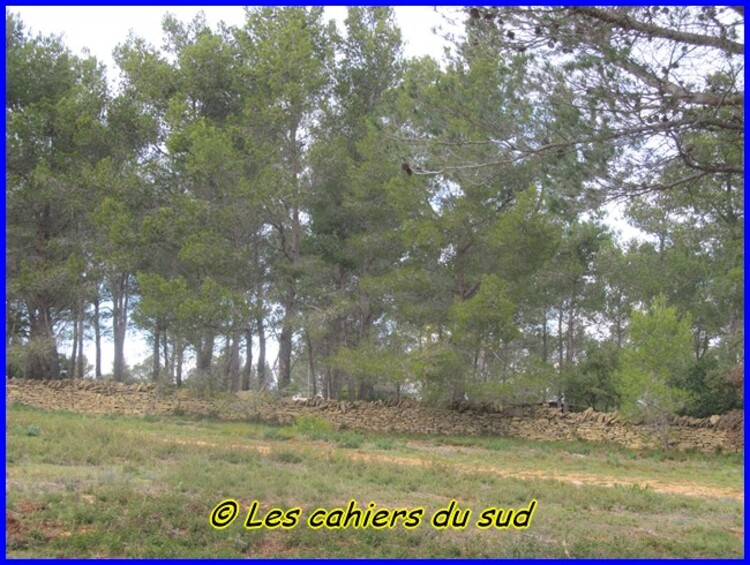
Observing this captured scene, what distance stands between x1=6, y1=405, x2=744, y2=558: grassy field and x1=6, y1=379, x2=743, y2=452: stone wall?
3.92m

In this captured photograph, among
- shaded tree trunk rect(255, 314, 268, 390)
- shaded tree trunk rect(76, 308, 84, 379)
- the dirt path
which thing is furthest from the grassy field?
shaded tree trunk rect(76, 308, 84, 379)

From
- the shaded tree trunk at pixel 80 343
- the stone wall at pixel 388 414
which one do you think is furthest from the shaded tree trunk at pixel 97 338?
the stone wall at pixel 388 414

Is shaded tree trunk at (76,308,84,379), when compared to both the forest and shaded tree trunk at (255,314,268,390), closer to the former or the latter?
the forest

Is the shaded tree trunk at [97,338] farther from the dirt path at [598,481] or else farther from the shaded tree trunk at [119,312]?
the dirt path at [598,481]

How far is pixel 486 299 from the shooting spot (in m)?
18.2

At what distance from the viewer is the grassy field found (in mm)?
6082

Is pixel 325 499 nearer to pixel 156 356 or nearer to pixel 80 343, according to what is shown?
pixel 156 356

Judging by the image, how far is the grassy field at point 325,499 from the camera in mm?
6082

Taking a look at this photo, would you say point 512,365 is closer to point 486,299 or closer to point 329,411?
point 486,299

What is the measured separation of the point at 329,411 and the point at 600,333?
14.0 metres

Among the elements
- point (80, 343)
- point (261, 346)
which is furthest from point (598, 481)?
point (80, 343)

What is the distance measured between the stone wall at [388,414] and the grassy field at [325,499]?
154 inches

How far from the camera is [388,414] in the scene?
20422 millimetres

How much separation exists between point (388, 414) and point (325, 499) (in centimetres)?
1263
